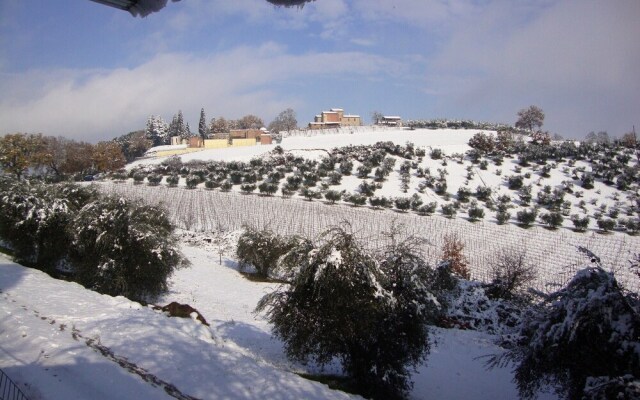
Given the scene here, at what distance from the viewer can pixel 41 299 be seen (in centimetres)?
1001

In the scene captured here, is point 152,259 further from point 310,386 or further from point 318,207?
point 318,207

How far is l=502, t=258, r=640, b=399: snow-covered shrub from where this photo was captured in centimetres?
653

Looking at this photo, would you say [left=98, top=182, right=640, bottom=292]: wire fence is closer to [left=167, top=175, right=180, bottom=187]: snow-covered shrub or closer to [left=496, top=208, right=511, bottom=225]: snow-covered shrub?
[left=496, top=208, right=511, bottom=225]: snow-covered shrub

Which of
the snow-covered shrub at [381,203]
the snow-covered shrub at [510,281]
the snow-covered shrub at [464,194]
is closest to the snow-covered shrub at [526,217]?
the snow-covered shrub at [464,194]

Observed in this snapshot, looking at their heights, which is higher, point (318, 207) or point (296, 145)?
point (296, 145)

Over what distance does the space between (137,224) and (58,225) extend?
391 centimetres

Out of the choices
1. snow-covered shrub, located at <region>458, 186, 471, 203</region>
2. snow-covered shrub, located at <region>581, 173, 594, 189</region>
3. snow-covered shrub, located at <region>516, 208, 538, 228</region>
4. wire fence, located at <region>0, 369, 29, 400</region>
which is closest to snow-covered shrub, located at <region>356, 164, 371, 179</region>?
snow-covered shrub, located at <region>458, 186, 471, 203</region>

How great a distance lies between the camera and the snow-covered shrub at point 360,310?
834 centimetres

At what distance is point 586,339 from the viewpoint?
6.94 m

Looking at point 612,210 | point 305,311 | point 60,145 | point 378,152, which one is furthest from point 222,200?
point 60,145

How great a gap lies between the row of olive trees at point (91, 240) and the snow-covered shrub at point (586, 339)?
1210cm

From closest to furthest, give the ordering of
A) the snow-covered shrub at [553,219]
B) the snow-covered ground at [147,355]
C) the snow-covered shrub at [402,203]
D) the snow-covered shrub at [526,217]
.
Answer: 1. the snow-covered ground at [147,355]
2. the snow-covered shrub at [553,219]
3. the snow-covered shrub at [526,217]
4. the snow-covered shrub at [402,203]

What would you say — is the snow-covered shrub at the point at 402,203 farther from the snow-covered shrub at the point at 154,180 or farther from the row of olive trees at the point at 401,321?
the snow-covered shrub at the point at 154,180

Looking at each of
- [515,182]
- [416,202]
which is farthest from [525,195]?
[416,202]
